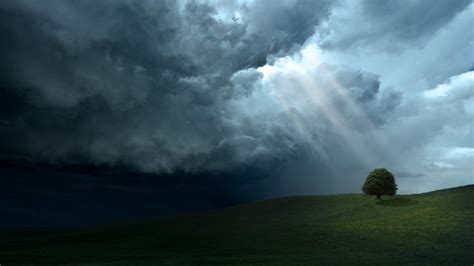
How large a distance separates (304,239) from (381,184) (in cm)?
4502

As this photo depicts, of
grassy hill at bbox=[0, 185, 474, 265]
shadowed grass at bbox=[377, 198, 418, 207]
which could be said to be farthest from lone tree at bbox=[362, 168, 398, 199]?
shadowed grass at bbox=[377, 198, 418, 207]

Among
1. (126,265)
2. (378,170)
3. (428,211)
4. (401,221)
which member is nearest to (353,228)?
(401,221)

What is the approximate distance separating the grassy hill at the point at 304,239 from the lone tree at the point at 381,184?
246 centimetres

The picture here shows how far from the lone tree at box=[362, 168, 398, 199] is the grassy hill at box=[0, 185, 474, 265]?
2.46 meters

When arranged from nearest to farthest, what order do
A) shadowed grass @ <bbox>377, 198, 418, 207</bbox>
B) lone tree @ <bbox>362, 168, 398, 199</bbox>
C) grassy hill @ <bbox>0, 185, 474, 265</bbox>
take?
grassy hill @ <bbox>0, 185, 474, 265</bbox>, shadowed grass @ <bbox>377, 198, 418, 207</bbox>, lone tree @ <bbox>362, 168, 398, 199</bbox>

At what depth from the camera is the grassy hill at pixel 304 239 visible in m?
51.0

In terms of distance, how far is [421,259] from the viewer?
156ft

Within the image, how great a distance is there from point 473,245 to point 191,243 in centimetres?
3905

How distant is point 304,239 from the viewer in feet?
222

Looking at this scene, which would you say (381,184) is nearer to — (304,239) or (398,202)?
(398,202)

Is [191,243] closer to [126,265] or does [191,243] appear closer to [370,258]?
[126,265]

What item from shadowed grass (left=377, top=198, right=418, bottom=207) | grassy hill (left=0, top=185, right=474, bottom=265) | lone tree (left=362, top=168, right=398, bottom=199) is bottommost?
grassy hill (left=0, top=185, right=474, bottom=265)

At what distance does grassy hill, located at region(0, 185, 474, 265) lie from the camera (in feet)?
167

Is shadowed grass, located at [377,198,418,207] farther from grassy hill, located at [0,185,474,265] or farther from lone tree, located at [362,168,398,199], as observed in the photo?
lone tree, located at [362,168,398,199]
